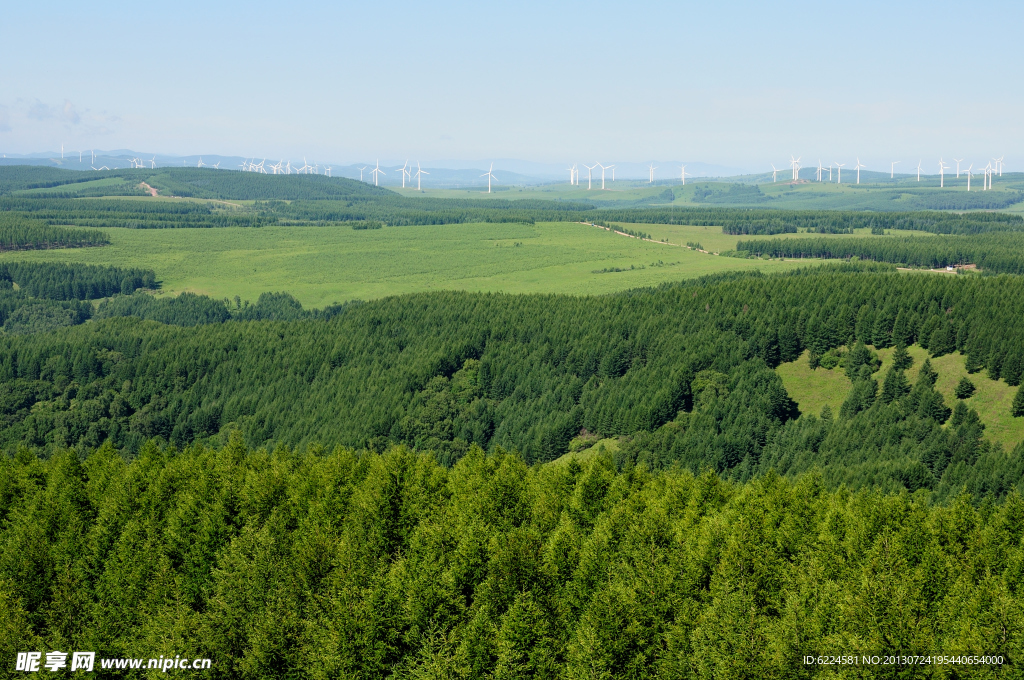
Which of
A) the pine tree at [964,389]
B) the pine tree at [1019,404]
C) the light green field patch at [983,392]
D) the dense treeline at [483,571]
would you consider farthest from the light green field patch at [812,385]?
the dense treeline at [483,571]

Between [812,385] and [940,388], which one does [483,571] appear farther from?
[812,385]

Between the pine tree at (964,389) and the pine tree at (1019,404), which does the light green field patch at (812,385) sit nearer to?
the pine tree at (964,389)

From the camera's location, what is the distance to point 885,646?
51.1 m

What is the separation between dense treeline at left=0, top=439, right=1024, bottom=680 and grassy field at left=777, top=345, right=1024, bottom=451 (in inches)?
2495

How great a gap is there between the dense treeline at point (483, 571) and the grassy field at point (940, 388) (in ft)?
208

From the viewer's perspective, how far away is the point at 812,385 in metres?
178

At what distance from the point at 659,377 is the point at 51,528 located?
124 meters

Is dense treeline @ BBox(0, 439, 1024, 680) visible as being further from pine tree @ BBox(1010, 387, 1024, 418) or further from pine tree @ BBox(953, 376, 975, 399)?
pine tree @ BBox(953, 376, 975, 399)

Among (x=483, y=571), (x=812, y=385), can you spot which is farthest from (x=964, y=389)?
(x=483, y=571)

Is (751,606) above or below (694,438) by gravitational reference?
above

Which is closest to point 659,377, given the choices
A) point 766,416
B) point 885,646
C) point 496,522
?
point 766,416

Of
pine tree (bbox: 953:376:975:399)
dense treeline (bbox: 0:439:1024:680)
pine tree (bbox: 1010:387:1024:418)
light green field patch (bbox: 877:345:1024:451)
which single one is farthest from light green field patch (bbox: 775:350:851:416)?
dense treeline (bbox: 0:439:1024:680)

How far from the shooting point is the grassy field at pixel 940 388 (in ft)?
466

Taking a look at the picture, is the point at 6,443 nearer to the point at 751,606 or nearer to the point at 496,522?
the point at 496,522
